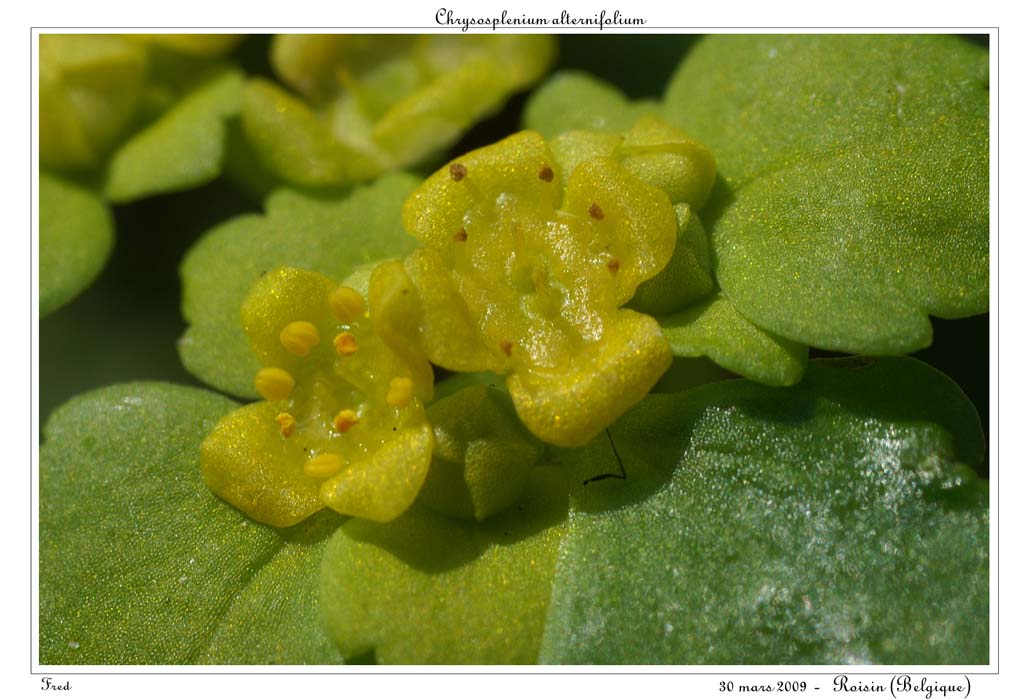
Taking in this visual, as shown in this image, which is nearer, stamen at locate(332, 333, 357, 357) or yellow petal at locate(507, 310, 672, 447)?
yellow petal at locate(507, 310, 672, 447)

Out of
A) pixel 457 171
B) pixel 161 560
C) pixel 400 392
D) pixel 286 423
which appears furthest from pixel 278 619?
pixel 457 171

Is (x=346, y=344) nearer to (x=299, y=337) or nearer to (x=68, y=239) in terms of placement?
(x=299, y=337)

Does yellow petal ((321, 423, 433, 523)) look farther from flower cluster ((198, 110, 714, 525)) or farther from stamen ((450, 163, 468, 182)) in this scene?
stamen ((450, 163, 468, 182))

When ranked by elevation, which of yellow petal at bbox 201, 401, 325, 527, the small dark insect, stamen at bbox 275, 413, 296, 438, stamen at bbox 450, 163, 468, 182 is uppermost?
stamen at bbox 450, 163, 468, 182

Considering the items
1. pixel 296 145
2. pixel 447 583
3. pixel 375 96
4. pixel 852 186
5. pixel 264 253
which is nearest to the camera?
pixel 447 583

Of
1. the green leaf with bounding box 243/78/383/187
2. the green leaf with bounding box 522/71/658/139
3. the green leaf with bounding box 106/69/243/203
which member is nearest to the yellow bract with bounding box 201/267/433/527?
the green leaf with bounding box 243/78/383/187

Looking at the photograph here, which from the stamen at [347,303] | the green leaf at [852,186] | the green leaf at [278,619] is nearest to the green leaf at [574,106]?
the green leaf at [852,186]
